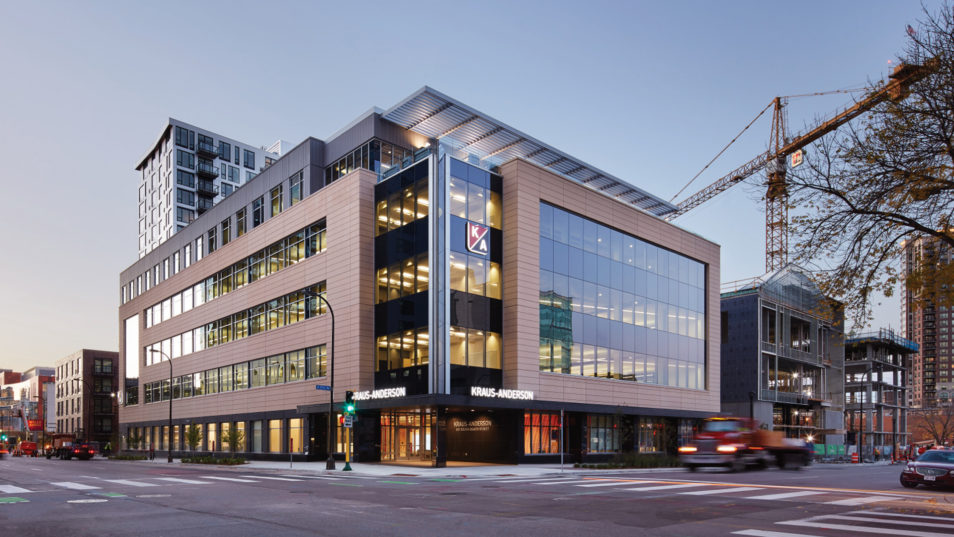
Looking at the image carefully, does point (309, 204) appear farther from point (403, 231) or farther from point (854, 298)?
point (854, 298)

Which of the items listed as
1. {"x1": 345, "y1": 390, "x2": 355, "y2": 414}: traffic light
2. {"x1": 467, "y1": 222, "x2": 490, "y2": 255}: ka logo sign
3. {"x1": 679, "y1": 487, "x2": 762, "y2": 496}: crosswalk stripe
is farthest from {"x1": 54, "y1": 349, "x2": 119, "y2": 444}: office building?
{"x1": 679, "y1": 487, "x2": 762, "y2": 496}: crosswalk stripe

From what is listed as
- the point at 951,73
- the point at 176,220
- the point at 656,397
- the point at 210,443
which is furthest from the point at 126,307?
the point at 951,73

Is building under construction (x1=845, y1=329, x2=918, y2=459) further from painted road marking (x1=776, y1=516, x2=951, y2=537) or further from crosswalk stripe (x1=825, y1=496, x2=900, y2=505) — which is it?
painted road marking (x1=776, y1=516, x2=951, y2=537)

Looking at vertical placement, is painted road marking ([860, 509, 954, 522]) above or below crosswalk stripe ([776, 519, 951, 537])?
below

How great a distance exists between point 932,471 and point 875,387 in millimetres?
83089

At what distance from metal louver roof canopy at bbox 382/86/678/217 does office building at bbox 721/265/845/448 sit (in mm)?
25437

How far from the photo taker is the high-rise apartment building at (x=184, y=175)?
99250 millimetres

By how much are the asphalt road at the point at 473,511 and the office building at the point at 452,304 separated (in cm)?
1754

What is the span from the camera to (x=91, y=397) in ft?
375

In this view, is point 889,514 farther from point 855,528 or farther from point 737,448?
point 737,448

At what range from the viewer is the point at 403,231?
138 ft

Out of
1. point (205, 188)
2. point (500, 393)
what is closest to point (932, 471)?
point (500, 393)

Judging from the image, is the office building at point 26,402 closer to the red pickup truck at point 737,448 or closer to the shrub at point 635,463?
the shrub at point 635,463

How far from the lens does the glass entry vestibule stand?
42031mm
